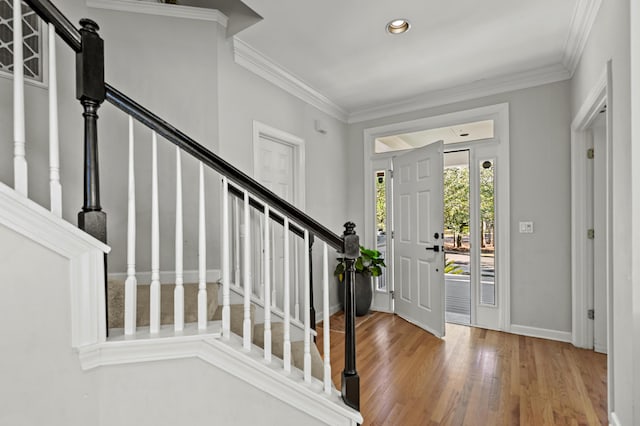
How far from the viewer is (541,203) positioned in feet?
10.4

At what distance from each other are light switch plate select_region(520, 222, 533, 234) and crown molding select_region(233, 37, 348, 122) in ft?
8.20

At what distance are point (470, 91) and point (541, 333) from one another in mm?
2640

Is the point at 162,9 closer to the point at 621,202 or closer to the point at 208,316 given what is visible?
the point at 208,316

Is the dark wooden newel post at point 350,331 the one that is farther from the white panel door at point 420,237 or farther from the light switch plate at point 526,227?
the light switch plate at point 526,227

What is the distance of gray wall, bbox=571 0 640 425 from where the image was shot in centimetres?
154

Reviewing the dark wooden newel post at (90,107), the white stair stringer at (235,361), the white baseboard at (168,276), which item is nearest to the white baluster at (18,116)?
the dark wooden newel post at (90,107)

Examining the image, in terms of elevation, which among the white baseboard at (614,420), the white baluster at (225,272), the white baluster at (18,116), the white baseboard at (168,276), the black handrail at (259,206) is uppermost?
the white baluster at (18,116)

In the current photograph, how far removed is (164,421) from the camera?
51.9 inches

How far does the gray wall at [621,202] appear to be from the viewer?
1.54 meters

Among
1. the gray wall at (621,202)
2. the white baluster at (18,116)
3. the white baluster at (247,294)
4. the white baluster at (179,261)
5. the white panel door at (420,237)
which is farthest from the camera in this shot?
the white panel door at (420,237)

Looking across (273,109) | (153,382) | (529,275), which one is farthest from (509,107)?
(153,382)

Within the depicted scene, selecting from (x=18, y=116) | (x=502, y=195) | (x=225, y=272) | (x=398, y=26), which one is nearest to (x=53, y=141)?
(x=18, y=116)

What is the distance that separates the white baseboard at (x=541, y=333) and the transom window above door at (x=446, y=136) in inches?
80.7

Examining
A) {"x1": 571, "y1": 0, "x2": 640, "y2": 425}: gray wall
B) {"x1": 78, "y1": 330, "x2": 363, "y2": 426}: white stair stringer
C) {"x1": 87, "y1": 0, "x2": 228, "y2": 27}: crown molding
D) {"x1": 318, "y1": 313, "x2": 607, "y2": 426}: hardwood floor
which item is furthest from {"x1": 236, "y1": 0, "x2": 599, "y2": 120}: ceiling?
{"x1": 318, "y1": 313, "x2": 607, "y2": 426}: hardwood floor
